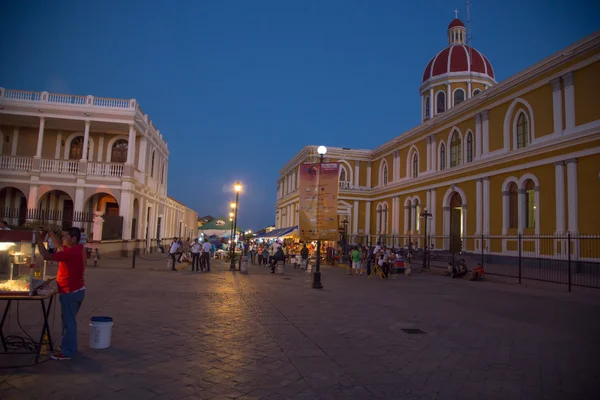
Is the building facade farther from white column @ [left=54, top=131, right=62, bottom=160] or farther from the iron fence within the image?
the iron fence

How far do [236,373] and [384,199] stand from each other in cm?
4392

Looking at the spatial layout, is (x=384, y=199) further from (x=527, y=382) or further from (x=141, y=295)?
(x=527, y=382)

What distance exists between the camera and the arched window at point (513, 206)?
91.2 feet

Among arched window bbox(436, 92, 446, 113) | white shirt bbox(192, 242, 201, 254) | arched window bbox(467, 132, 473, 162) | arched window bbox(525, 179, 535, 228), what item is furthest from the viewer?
arched window bbox(436, 92, 446, 113)

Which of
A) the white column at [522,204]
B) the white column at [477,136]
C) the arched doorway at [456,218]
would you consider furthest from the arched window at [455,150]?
the white column at [522,204]

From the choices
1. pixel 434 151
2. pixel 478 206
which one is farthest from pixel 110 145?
pixel 478 206

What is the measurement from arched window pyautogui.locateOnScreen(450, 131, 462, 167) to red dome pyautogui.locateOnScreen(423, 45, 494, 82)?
36.2 feet

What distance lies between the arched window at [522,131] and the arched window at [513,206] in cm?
258

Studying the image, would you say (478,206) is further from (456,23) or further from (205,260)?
(456,23)

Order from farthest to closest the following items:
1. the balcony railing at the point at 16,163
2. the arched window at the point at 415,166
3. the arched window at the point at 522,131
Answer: the arched window at the point at 415,166
the balcony railing at the point at 16,163
the arched window at the point at 522,131

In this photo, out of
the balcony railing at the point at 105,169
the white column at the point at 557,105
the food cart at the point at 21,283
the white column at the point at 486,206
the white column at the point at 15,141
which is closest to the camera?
the food cart at the point at 21,283

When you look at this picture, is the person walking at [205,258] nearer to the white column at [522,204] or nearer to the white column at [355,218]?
the white column at [522,204]

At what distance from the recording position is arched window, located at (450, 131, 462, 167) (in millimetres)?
34906

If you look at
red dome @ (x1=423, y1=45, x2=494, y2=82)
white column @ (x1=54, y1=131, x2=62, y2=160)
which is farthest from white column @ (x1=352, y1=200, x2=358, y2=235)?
white column @ (x1=54, y1=131, x2=62, y2=160)
